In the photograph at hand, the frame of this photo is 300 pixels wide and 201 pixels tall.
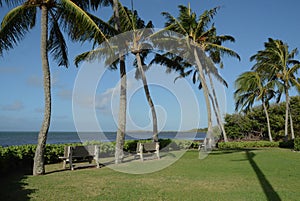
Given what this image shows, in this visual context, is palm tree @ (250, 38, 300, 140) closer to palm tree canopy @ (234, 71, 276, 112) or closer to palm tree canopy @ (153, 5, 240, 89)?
palm tree canopy @ (234, 71, 276, 112)

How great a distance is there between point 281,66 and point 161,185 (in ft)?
73.7

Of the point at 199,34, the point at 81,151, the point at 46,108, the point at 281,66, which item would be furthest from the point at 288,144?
the point at 46,108

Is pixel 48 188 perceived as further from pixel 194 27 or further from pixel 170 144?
pixel 194 27

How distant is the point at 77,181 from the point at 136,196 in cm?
253

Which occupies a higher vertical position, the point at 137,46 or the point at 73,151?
the point at 137,46

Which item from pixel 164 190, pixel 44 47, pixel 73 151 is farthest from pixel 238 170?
pixel 44 47

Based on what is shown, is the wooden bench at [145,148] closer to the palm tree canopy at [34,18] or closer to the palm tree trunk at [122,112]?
the palm tree trunk at [122,112]

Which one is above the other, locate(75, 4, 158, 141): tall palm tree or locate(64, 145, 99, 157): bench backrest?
locate(75, 4, 158, 141): tall palm tree

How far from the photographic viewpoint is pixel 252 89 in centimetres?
2953

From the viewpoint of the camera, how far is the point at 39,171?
30.0ft

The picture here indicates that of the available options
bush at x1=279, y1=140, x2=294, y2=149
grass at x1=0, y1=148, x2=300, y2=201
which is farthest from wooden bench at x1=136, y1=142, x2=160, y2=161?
bush at x1=279, y1=140, x2=294, y2=149

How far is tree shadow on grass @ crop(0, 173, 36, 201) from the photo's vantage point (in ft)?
19.5

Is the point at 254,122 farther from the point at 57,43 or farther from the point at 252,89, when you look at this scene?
the point at 57,43

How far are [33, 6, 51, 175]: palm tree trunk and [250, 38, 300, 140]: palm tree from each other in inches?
847
